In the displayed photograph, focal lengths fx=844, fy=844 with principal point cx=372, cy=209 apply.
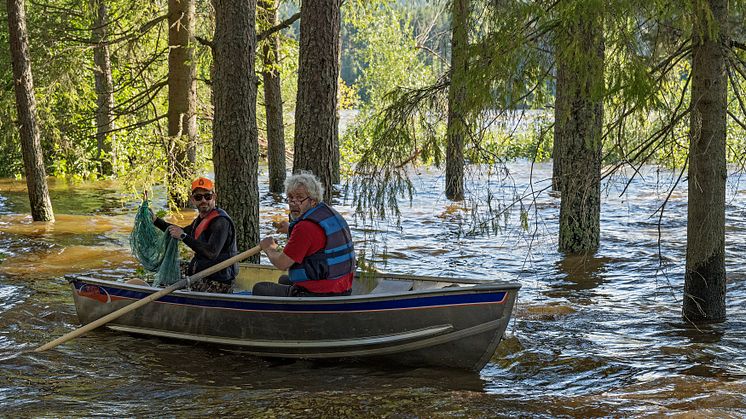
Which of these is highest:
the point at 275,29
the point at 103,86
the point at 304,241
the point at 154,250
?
the point at 275,29

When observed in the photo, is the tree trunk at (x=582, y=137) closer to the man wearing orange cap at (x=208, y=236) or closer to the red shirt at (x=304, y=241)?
the red shirt at (x=304, y=241)

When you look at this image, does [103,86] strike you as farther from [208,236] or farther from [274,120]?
[208,236]

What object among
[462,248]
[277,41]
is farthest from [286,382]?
[277,41]

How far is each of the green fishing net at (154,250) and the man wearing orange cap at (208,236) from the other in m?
0.26

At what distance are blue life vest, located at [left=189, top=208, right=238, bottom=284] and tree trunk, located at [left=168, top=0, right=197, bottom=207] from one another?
701 cm

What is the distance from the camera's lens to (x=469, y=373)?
7125 mm

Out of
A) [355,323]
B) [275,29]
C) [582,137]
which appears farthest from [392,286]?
[275,29]

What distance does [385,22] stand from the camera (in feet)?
112

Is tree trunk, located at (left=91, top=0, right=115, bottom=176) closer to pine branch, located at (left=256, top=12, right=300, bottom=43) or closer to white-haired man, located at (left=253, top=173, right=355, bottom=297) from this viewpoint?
pine branch, located at (left=256, top=12, right=300, bottom=43)

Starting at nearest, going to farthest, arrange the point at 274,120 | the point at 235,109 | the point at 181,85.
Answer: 1. the point at 235,109
2. the point at 181,85
3. the point at 274,120

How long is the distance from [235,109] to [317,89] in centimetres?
102

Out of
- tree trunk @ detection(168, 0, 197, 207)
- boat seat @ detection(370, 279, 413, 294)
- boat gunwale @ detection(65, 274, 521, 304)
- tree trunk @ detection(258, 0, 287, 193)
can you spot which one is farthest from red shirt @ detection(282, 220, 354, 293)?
tree trunk @ detection(258, 0, 287, 193)

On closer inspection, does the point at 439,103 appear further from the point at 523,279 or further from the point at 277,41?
the point at 277,41

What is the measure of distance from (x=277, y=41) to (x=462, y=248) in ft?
24.1
